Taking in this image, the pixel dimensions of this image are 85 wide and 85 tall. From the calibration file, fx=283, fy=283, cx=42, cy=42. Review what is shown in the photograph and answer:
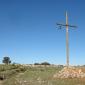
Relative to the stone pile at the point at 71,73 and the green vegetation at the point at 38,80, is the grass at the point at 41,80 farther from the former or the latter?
the stone pile at the point at 71,73

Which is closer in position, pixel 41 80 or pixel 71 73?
pixel 41 80

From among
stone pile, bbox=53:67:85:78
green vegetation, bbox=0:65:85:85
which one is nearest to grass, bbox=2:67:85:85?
green vegetation, bbox=0:65:85:85

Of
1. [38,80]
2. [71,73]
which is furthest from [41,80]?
[71,73]

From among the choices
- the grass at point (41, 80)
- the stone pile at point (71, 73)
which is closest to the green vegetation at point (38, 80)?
the grass at point (41, 80)

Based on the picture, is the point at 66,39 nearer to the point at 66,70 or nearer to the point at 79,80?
the point at 66,70

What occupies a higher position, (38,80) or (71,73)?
(71,73)

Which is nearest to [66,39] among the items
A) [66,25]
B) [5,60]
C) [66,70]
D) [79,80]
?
[66,25]

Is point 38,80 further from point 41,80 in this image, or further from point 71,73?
point 71,73

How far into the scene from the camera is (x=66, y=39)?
3309cm

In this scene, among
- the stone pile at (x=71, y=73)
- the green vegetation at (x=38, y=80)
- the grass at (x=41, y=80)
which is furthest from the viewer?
the stone pile at (x=71, y=73)

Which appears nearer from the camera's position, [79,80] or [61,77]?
[79,80]

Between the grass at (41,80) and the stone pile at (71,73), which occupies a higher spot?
the stone pile at (71,73)

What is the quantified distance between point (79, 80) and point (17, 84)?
687 cm

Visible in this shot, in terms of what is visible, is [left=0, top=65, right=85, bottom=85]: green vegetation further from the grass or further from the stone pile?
the stone pile
